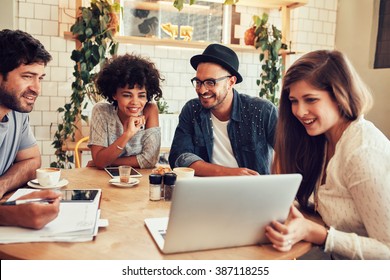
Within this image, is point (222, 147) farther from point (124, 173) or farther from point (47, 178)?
point (47, 178)

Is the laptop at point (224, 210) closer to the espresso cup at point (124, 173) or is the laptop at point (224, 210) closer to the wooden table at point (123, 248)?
the wooden table at point (123, 248)

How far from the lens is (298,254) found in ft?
3.74

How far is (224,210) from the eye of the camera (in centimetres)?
102

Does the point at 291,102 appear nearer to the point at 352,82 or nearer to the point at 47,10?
the point at 352,82

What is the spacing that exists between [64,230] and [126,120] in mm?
1337

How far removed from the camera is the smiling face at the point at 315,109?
1.40 meters

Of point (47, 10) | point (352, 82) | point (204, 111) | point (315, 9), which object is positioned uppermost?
point (315, 9)

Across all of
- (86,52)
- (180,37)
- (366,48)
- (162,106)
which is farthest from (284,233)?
(366,48)

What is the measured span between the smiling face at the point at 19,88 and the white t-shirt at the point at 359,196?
4.53 ft

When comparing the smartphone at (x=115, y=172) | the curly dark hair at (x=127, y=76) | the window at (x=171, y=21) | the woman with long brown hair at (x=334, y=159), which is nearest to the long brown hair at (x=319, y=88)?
the woman with long brown hair at (x=334, y=159)

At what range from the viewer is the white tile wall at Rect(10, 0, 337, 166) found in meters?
3.56
